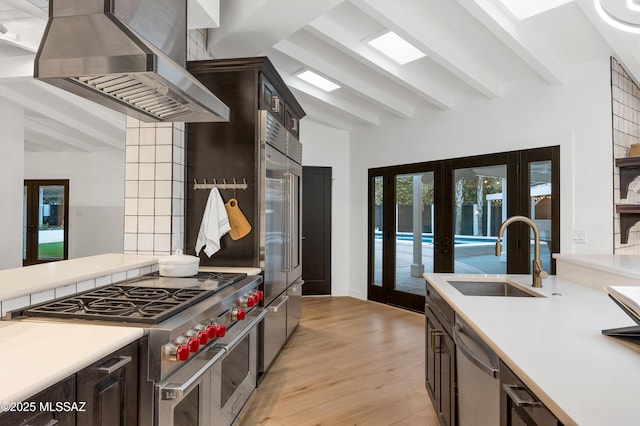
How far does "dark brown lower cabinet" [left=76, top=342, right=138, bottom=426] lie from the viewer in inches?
42.6

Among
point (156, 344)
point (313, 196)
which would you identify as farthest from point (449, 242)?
point (156, 344)

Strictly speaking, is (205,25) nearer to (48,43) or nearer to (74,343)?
(48,43)

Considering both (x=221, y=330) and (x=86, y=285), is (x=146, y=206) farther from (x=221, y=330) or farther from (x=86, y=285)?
(x=221, y=330)

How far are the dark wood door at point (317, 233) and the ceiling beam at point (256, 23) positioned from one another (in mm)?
2779

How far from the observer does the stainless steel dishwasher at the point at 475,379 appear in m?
1.25

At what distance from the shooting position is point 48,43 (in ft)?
4.34

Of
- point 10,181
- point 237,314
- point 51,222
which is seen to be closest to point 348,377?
point 237,314

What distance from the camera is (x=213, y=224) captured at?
271cm

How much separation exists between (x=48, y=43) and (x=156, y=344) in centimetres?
112

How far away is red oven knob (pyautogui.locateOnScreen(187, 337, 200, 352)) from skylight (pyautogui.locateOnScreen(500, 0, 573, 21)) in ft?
9.81

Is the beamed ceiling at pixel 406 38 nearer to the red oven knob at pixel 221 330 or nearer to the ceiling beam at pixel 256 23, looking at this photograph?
Result: the ceiling beam at pixel 256 23

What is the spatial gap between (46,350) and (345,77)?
3.73 metres

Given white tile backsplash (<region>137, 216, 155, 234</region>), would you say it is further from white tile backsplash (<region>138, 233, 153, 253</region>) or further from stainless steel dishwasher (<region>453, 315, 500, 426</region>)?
stainless steel dishwasher (<region>453, 315, 500, 426</region>)

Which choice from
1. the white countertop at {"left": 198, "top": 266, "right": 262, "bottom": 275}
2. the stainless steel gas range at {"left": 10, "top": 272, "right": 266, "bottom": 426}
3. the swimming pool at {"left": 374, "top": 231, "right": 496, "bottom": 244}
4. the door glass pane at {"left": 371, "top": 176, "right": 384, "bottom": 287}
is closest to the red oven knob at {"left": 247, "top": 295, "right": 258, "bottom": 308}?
the stainless steel gas range at {"left": 10, "top": 272, "right": 266, "bottom": 426}
